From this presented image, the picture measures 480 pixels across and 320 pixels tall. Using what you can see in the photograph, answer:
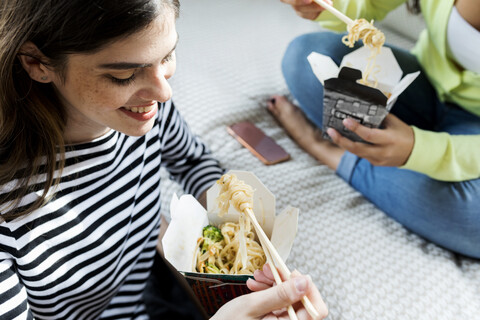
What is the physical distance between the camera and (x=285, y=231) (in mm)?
796

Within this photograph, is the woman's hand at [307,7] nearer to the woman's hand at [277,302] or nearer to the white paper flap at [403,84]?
the white paper flap at [403,84]

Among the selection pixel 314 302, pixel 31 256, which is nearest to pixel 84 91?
pixel 31 256

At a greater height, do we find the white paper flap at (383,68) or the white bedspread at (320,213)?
the white paper flap at (383,68)

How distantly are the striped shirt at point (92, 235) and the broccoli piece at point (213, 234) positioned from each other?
7.2 inches

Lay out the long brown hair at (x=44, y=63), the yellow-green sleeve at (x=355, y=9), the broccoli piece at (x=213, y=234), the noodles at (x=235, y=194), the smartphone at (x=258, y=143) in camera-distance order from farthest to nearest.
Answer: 1. the smartphone at (x=258, y=143)
2. the yellow-green sleeve at (x=355, y=9)
3. the broccoli piece at (x=213, y=234)
4. the noodles at (x=235, y=194)
5. the long brown hair at (x=44, y=63)

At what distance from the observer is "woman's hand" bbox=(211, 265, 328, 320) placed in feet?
2.05

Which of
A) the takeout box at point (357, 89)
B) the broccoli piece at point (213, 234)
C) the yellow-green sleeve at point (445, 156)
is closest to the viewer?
the broccoli piece at point (213, 234)

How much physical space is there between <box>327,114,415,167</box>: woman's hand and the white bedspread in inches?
8.4

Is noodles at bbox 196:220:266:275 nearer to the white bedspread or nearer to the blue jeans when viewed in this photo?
the white bedspread

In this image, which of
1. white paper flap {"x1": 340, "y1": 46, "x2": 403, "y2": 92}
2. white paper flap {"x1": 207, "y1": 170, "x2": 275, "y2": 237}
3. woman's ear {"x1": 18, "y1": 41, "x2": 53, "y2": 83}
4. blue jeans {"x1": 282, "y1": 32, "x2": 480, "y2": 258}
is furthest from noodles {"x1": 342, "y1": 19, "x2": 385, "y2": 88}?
woman's ear {"x1": 18, "y1": 41, "x2": 53, "y2": 83}

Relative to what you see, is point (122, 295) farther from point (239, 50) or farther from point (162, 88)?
point (239, 50)

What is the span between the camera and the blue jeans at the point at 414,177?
112cm

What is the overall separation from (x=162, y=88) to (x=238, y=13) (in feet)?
5.10

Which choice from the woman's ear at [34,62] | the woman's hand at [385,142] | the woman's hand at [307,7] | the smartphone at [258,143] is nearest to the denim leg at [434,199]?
the woman's hand at [385,142]
